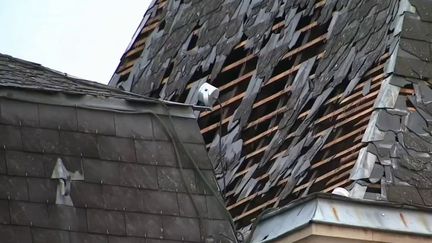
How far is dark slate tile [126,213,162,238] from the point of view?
1975cm

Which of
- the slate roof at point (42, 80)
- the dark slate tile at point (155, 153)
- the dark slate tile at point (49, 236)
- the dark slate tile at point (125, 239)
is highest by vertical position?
the slate roof at point (42, 80)

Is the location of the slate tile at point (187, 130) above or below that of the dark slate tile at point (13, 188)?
above

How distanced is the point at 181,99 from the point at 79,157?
9.05 m

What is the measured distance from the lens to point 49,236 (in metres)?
19.1

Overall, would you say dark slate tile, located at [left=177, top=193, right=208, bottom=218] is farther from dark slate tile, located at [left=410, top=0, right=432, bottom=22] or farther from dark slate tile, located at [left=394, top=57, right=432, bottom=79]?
dark slate tile, located at [left=410, top=0, right=432, bottom=22]

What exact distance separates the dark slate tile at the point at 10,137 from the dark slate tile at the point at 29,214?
2.51 feet

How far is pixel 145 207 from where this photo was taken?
20047 mm

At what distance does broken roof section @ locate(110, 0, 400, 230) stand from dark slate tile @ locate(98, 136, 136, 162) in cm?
363

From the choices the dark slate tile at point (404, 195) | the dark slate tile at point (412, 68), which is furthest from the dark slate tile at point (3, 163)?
the dark slate tile at point (412, 68)

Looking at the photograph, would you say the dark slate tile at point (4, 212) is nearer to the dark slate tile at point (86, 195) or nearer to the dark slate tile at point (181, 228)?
the dark slate tile at point (86, 195)

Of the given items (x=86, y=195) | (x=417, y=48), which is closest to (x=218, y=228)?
(x=86, y=195)

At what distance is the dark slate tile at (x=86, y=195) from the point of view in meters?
19.7

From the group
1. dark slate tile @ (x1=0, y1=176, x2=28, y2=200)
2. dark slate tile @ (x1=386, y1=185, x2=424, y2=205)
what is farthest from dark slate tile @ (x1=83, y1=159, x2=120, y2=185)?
dark slate tile @ (x1=386, y1=185, x2=424, y2=205)

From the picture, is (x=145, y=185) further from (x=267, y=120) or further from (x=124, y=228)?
(x=267, y=120)
